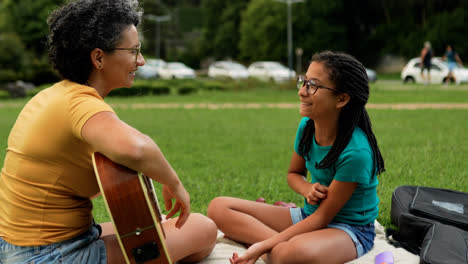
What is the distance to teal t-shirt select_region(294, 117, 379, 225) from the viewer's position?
2.94 metres

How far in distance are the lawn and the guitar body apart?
139cm

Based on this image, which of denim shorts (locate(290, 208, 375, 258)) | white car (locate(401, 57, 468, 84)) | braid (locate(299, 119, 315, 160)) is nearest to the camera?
denim shorts (locate(290, 208, 375, 258))

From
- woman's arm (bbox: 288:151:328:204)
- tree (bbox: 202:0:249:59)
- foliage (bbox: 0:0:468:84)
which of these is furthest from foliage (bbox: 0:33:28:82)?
tree (bbox: 202:0:249:59)

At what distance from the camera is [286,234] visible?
10.00ft

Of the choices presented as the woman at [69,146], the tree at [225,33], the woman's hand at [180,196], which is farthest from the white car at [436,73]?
the tree at [225,33]

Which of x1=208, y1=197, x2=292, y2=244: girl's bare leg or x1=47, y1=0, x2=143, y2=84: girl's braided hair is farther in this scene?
x1=208, y1=197, x2=292, y2=244: girl's bare leg

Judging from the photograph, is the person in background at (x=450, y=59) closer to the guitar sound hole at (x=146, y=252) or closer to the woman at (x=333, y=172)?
the woman at (x=333, y=172)

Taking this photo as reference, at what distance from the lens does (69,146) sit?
7.22 feet

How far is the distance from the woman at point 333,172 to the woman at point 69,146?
838 millimetres

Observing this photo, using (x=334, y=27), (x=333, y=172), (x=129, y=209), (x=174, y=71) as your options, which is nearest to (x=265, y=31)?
(x=334, y=27)

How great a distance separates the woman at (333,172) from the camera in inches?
115

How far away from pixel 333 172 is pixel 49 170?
166 centimetres

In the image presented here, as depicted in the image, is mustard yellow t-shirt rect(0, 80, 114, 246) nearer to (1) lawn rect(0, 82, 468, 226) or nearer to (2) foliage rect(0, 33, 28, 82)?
(1) lawn rect(0, 82, 468, 226)

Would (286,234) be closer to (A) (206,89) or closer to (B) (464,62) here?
(A) (206,89)
